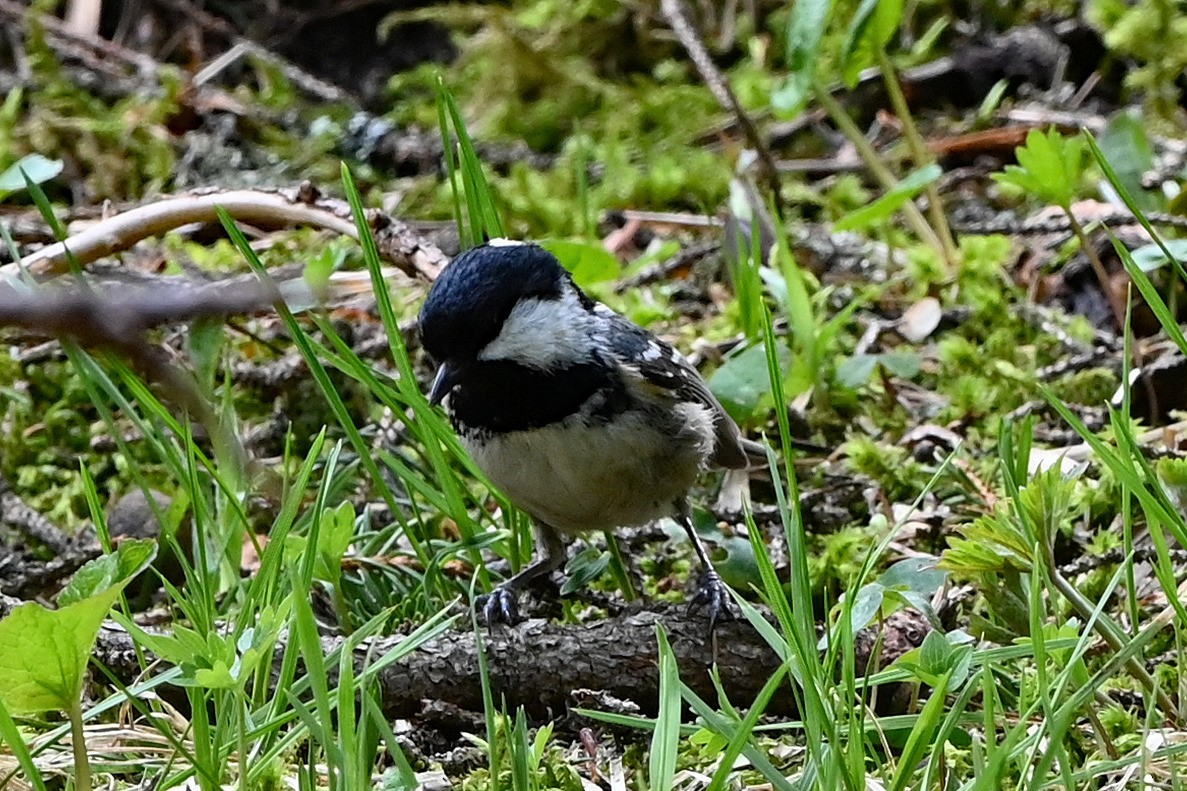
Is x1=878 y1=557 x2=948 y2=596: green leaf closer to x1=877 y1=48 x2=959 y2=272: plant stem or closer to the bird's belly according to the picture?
the bird's belly

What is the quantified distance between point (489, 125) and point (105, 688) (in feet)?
11.6

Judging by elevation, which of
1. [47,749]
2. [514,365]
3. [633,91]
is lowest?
[47,749]

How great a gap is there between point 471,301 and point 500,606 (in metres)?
0.57

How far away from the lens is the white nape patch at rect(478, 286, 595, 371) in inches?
91.4

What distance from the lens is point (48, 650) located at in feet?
4.78

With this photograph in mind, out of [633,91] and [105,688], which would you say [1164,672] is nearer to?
[105,688]

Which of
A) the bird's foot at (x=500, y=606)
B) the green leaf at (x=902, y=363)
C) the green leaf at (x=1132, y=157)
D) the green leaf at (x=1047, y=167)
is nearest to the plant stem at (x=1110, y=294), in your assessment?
the green leaf at (x=1047, y=167)

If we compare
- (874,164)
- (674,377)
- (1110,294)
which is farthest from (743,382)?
(874,164)

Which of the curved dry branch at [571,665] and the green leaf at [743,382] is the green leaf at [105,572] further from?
the green leaf at [743,382]

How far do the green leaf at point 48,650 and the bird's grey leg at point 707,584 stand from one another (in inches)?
37.4

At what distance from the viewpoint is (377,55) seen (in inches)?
231

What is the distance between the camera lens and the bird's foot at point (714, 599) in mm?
2084

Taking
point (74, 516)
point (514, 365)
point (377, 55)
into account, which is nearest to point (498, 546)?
point (514, 365)

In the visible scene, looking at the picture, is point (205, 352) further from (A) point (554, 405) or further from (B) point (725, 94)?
(B) point (725, 94)
